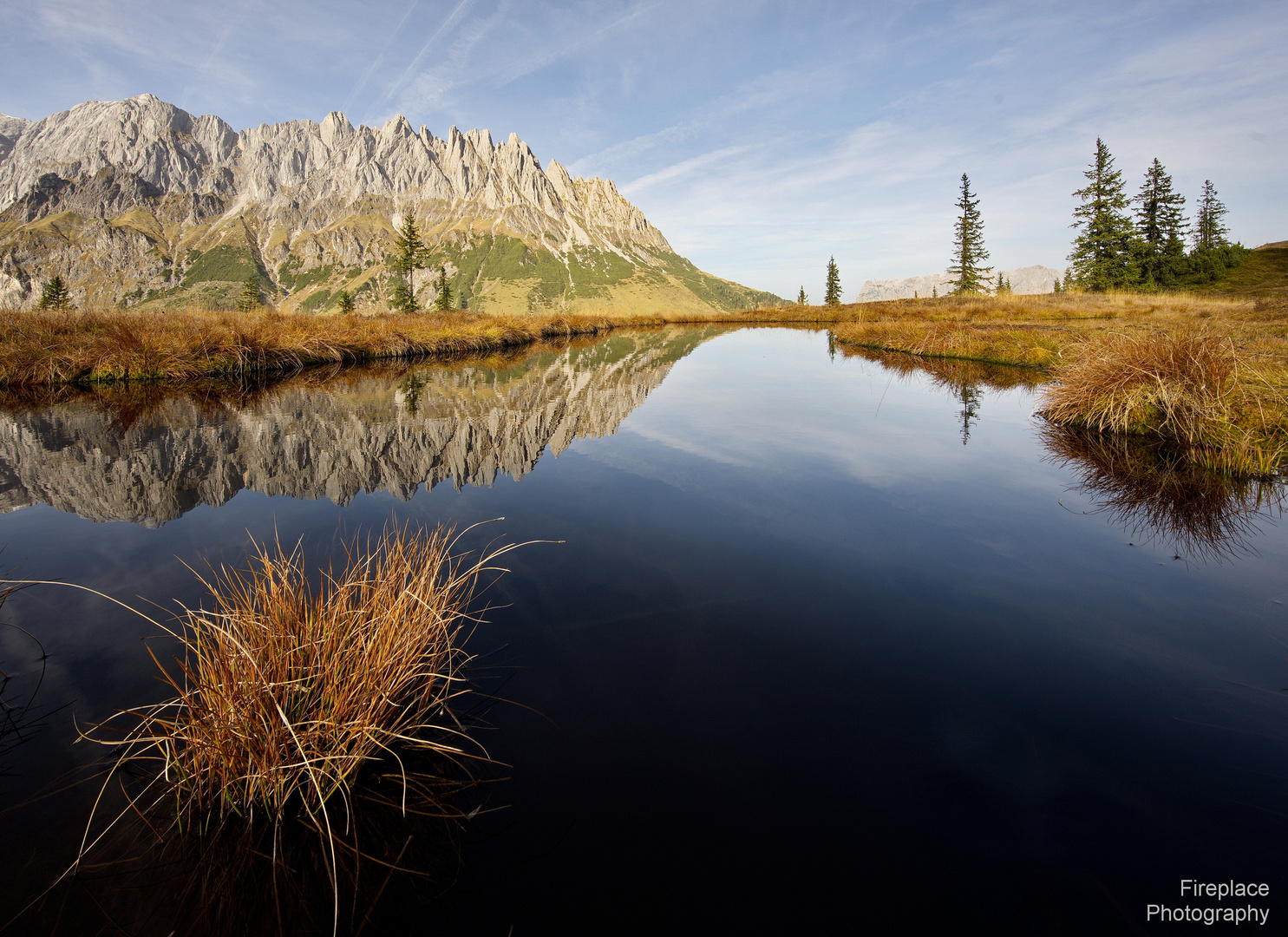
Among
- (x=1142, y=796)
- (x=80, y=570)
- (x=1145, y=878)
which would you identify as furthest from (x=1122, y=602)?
(x=80, y=570)

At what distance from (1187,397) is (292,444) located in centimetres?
1503

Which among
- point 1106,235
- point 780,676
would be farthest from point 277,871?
point 1106,235

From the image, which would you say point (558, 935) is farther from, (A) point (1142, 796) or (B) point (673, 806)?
(A) point (1142, 796)

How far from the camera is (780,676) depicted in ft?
12.2

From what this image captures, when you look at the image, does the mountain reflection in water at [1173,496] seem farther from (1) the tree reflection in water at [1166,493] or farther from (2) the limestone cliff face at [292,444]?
(2) the limestone cliff face at [292,444]

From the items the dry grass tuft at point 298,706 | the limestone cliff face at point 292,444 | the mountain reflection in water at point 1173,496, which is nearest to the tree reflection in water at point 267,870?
the dry grass tuft at point 298,706

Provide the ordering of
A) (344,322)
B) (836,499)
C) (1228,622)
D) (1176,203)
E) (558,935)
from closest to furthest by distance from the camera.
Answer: (558,935)
(1228,622)
(836,499)
(344,322)
(1176,203)

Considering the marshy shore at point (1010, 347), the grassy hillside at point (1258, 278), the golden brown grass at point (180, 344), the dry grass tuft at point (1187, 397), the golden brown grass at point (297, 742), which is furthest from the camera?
the grassy hillside at point (1258, 278)

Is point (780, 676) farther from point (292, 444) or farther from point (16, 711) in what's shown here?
point (292, 444)

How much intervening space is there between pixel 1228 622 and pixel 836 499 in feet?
12.0

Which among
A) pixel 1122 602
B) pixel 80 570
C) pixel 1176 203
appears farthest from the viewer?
pixel 1176 203

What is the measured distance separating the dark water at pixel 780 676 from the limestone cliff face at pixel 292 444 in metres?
0.11

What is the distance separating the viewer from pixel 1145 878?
2.33m

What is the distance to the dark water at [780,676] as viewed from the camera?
7.62 feet
